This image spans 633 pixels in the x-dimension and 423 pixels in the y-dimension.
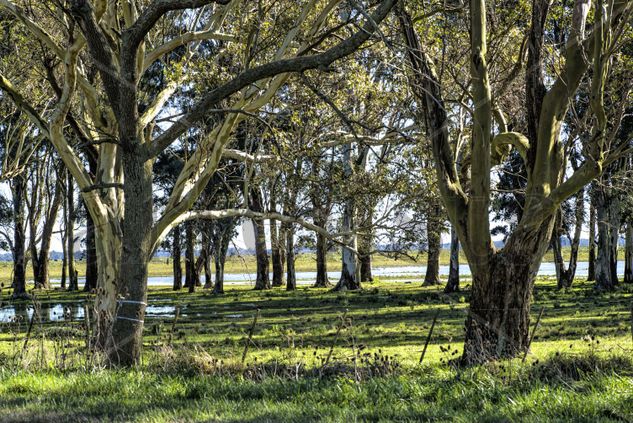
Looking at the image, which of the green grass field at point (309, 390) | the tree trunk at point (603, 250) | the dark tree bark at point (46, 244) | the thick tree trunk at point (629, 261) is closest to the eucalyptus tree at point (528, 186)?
the green grass field at point (309, 390)

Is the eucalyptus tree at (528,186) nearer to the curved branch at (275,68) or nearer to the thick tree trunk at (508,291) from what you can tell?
the thick tree trunk at (508,291)

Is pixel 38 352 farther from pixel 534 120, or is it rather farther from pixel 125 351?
pixel 534 120

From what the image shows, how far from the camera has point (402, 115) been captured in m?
23.9

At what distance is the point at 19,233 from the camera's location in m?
42.4

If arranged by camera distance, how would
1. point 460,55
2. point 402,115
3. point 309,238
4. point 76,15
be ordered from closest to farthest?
point 76,15 → point 460,55 → point 402,115 → point 309,238

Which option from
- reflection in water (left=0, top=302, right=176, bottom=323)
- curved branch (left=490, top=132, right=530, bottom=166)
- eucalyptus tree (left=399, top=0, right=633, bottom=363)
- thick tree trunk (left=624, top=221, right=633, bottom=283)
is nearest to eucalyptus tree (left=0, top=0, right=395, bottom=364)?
reflection in water (left=0, top=302, right=176, bottom=323)

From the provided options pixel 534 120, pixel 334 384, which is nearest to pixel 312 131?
pixel 534 120

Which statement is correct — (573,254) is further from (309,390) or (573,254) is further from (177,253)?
(309,390)

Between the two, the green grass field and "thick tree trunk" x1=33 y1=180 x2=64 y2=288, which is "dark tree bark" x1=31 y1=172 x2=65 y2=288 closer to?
"thick tree trunk" x1=33 y1=180 x2=64 y2=288

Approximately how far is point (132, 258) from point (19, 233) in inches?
1391

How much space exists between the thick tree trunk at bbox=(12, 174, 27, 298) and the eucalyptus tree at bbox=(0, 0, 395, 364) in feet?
70.5

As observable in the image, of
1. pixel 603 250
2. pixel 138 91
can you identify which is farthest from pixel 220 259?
pixel 138 91

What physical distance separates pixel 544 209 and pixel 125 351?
6823 millimetres

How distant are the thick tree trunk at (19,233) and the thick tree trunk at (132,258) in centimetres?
3175
